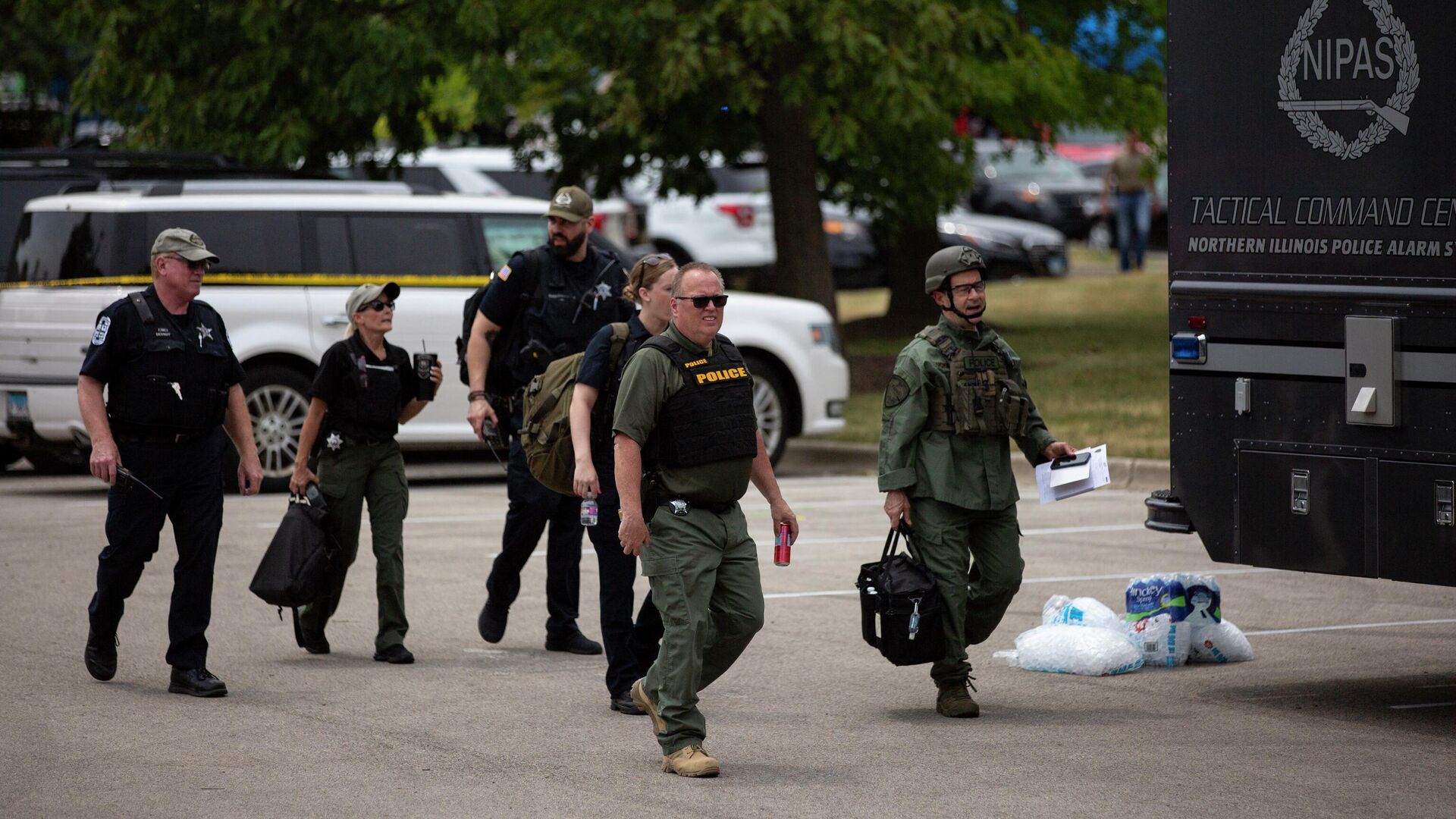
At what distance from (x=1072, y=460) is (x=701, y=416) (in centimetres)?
160

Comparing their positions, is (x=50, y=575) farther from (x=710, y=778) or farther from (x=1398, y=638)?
(x=1398, y=638)

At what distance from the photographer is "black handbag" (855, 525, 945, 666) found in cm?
679

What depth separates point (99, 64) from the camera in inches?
675

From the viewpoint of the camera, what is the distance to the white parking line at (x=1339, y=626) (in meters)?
8.61

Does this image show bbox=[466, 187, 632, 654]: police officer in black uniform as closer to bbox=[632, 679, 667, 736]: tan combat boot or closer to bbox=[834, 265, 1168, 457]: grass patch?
bbox=[632, 679, 667, 736]: tan combat boot

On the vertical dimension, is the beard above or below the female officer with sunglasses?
above

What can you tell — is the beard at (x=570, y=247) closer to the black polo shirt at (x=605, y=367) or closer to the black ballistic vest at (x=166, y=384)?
→ the black polo shirt at (x=605, y=367)

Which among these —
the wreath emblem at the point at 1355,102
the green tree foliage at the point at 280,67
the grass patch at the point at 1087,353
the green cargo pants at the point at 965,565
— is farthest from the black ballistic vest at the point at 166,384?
the green tree foliage at the point at 280,67

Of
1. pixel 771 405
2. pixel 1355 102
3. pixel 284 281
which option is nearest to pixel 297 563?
pixel 1355 102

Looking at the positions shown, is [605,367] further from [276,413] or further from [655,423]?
[276,413]

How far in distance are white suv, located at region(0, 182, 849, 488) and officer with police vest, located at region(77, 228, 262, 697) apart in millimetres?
5251

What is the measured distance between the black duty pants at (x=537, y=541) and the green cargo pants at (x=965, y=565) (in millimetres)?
1761

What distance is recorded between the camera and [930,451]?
6977mm

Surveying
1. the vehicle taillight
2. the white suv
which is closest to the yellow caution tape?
the white suv
